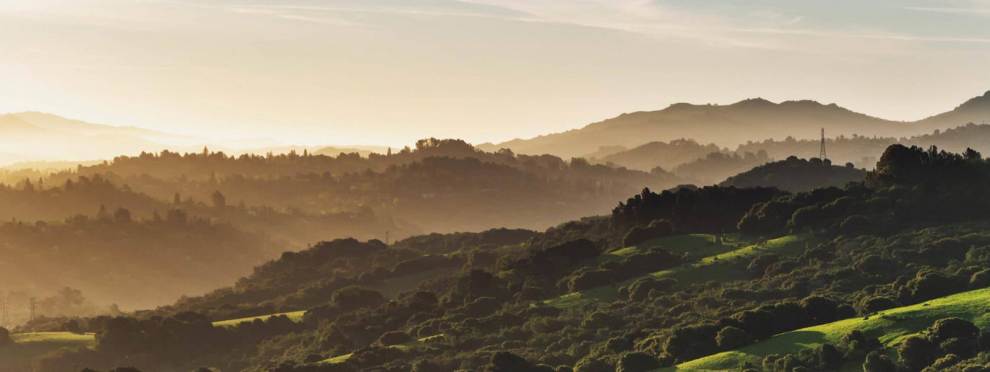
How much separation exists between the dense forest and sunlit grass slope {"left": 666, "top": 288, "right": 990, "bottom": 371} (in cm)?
25

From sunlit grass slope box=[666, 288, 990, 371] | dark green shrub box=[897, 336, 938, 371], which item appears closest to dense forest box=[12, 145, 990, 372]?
dark green shrub box=[897, 336, 938, 371]

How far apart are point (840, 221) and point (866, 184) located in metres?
19.9

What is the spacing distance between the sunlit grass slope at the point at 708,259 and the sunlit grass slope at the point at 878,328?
47066 mm

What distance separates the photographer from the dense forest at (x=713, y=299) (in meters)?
97.3

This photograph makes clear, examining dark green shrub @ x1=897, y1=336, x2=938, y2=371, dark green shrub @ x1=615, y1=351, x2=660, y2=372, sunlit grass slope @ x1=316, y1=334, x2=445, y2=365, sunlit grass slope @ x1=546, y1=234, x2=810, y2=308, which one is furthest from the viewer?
sunlit grass slope @ x1=546, y1=234, x2=810, y2=308

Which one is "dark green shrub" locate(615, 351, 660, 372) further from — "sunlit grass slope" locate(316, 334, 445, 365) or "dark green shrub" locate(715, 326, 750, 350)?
"sunlit grass slope" locate(316, 334, 445, 365)

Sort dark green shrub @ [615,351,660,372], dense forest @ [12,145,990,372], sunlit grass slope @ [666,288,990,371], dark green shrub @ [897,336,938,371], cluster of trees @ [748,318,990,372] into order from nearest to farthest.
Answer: cluster of trees @ [748,318,990,372] < dark green shrub @ [897,336,938,371] < sunlit grass slope @ [666,288,990,371] < dense forest @ [12,145,990,372] < dark green shrub @ [615,351,660,372]

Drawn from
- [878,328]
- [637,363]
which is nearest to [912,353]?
[878,328]

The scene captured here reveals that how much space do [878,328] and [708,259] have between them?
62.2 m

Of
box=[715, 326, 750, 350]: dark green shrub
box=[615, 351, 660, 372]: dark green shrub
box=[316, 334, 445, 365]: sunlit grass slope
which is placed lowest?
box=[316, 334, 445, 365]: sunlit grass slope

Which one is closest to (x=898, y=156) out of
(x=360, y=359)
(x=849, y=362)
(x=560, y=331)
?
(x=560, y=331)

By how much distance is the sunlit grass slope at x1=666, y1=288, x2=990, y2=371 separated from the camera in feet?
299

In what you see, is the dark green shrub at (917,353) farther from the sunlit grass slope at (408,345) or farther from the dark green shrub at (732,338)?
the sunlit grass slope at (408,345)

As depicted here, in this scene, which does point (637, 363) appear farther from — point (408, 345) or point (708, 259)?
point (708, 259)
